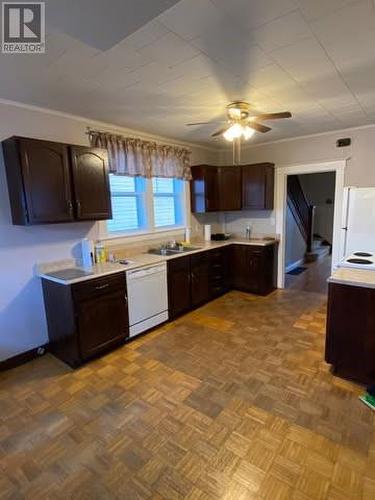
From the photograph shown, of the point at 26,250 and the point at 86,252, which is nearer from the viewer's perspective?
the point at 26,250

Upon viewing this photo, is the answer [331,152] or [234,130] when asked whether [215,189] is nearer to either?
[331,152]

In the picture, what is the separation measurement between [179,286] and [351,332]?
2057 mm

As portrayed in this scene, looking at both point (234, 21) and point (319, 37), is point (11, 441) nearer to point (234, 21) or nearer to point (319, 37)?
point (234, 21)

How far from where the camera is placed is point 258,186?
15.1 ft

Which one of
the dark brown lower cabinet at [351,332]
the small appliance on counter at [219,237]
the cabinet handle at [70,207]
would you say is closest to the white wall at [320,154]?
the small appliance on counter at [219,237]

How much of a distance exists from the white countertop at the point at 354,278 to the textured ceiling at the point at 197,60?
5.39 feet

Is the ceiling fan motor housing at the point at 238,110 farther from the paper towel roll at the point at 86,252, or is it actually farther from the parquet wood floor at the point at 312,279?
the parquet wood floor at the point at 312,279

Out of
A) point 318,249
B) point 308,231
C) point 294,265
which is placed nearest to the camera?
point 294,265

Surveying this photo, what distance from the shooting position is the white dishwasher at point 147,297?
308cm

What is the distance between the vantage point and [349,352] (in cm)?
231

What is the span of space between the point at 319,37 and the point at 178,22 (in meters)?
0.89

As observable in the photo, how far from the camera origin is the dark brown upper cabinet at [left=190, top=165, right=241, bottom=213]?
4578 mm

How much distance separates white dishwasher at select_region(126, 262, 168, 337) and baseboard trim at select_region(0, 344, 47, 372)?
0.95 m

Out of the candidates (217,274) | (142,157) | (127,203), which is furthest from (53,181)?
(217,274)
